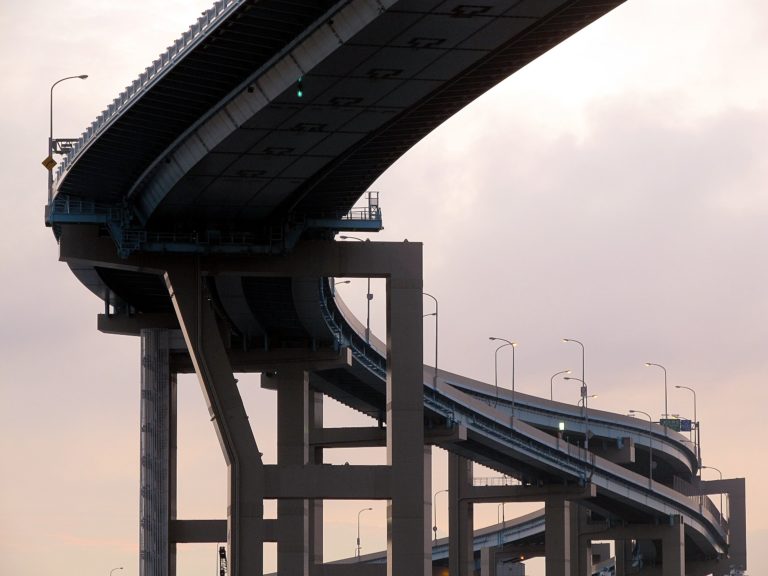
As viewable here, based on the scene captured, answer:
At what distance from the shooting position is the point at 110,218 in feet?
252

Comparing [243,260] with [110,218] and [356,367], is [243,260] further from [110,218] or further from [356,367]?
[356,367]

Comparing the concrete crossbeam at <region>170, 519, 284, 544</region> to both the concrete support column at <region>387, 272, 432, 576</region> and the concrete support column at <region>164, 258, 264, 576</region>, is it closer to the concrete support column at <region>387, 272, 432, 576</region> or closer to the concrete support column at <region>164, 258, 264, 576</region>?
the concrete support column at <region>164, 258, 264, 576</region>

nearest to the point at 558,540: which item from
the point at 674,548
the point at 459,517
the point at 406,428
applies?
the point at 459,517

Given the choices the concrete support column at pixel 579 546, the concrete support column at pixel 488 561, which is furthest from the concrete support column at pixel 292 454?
the concrete support column at pixel 488 561

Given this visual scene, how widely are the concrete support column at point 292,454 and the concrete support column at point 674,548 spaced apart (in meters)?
44.8

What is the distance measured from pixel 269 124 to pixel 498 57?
8288 mm

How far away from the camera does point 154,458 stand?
10025 cm

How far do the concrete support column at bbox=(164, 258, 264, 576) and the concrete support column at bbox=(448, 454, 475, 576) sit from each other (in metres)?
63.7

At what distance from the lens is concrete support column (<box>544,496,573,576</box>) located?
438ft

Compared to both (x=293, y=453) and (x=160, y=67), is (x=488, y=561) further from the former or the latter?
(x=160, y=67)

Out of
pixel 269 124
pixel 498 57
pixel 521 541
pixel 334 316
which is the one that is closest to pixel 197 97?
pixel 269 124

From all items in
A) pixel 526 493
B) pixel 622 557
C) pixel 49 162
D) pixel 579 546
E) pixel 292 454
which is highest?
pixel 49 162

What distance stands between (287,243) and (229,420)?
786cm

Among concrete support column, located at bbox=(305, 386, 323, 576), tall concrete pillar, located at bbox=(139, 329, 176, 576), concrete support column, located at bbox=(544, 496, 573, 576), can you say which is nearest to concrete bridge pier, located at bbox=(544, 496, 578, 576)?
Answer: concrete support column, located at bbox=(544, 496, 573, 576)
